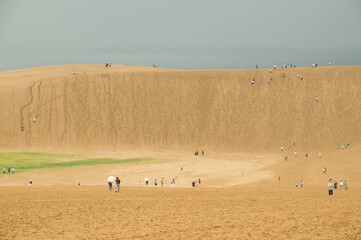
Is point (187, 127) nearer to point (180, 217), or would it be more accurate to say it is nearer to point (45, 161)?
point (45, 161)

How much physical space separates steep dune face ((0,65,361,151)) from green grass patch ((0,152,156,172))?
9.23 m

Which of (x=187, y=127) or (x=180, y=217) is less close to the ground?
(x=187, y=127)

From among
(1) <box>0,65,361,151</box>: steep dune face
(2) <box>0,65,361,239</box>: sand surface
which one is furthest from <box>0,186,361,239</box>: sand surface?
(1) <box>0,65,361,151</box>: steep dune face

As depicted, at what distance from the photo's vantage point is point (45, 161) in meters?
62.8

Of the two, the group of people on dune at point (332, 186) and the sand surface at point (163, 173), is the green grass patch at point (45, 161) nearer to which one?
the sand surface at point (163, 173)

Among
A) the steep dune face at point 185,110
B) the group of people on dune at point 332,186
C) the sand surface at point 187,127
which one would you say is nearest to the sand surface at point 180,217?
the group of people on dune at point 332,186

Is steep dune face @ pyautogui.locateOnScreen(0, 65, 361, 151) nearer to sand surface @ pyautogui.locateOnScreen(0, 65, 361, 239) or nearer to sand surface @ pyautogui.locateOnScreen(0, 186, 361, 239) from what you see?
sand surface @ pyautogui.locateOnScreen(0, 65, 361, 239)

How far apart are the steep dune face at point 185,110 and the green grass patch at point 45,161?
9229mm

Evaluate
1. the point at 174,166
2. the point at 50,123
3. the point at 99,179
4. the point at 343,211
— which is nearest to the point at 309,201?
the point at 343,211

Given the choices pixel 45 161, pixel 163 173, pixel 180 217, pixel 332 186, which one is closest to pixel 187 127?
pixel 45 161

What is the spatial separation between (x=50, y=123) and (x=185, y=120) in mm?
23592

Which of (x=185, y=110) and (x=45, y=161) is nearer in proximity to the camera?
(x=45, y=161)

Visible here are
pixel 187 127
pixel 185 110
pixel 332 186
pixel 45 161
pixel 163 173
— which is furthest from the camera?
pixel 185 110

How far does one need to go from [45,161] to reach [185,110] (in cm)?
3133
